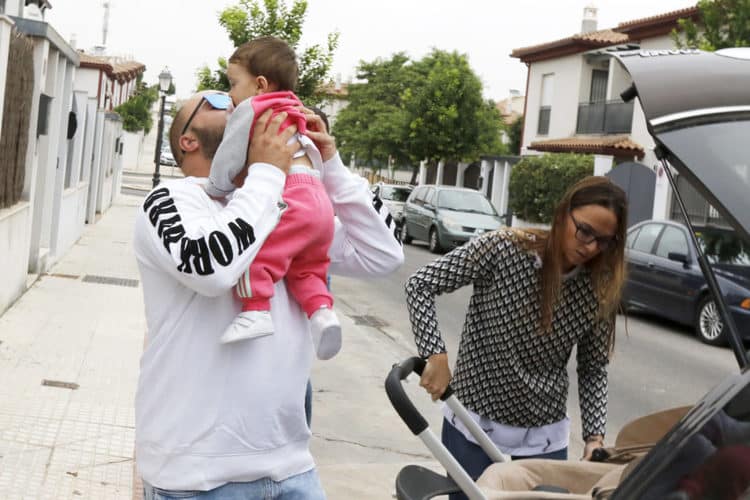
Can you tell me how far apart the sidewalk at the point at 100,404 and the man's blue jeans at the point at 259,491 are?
284 cm

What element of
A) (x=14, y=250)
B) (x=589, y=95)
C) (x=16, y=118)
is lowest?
(x=14, y=250)

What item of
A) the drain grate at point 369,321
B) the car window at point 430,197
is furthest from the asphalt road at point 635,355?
the car window at point 430,197

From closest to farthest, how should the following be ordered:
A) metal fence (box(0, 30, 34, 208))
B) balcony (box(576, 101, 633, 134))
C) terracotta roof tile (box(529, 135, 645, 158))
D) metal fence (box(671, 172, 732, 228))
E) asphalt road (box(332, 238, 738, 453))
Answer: metal fence (box(671, 172, 732, 228)), asphalt road (box(332, 238, 738, 453)), metal fence (box(0, 30, 34, 208)), terracotta roof tile (box(529, 135, 645, 158)), balcony (box(576, 101, 633, 134))

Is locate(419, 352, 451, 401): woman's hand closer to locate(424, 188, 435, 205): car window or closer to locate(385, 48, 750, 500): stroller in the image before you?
locate(385, 48, 750, 500): stroller

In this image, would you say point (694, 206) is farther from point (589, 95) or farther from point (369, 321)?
point (589, 95)

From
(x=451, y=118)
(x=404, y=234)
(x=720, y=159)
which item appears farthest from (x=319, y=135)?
(x=451, y=118)

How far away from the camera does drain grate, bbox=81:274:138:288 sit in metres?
12.8

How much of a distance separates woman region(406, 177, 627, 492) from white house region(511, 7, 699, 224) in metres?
25.0

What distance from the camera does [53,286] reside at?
11.9 meters

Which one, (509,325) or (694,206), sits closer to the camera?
(694,206)

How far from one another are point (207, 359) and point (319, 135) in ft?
2.36

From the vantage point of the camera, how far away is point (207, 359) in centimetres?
237

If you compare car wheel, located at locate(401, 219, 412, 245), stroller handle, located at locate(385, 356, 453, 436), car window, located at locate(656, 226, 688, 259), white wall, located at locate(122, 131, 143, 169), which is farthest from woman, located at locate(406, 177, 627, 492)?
white wall, located at locate(122, 131, 143, 169)

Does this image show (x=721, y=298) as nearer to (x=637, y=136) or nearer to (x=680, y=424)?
(x=680, y=424)
